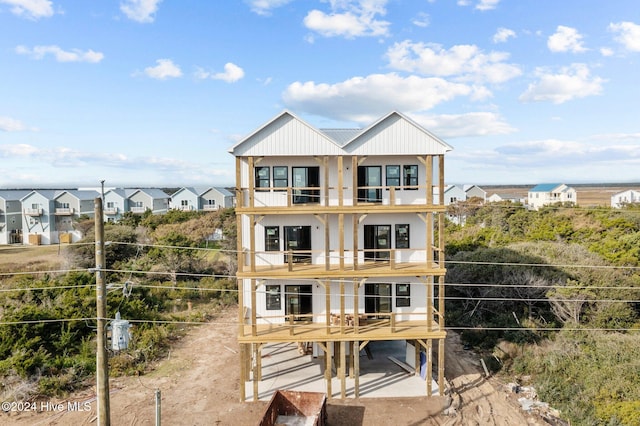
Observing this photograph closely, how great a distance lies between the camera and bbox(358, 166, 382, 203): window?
17797 millimetres

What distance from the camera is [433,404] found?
15.5 m

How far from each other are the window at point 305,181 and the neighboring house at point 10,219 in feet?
194

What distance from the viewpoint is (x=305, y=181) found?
58.4 feet

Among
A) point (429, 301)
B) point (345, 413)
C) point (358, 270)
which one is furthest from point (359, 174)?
point (345, 413)

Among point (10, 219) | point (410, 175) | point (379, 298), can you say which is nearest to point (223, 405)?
point (379, 298)

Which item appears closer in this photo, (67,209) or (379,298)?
(379,298)

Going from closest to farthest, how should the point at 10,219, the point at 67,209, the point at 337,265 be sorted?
the point at 337,265 → the point at 10,219 → the point at 67,209

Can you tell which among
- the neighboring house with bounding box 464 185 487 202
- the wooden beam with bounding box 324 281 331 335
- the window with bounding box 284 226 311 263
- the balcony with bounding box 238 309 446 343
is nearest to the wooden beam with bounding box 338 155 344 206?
the window with bounding box 284 226 311 263

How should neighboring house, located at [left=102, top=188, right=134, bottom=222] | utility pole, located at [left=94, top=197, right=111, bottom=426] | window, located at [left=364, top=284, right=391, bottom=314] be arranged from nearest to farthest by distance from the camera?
utility pole, located at [left=94, top=197, right=111, bottom=426] → window, located at [left=364, top=284, right=391, bottom=314] → neighboring house, located at [left=102, top=188, right=134, bottom=222]

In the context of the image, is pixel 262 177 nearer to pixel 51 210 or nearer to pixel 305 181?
pixel 305 181

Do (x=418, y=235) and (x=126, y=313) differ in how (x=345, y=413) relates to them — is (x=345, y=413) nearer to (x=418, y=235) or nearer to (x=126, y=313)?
(x=418, y=235)

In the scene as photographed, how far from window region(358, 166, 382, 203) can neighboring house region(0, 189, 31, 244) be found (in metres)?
61.2

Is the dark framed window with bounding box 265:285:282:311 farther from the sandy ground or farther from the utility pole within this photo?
the utility pole

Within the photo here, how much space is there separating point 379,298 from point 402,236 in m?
2.90
